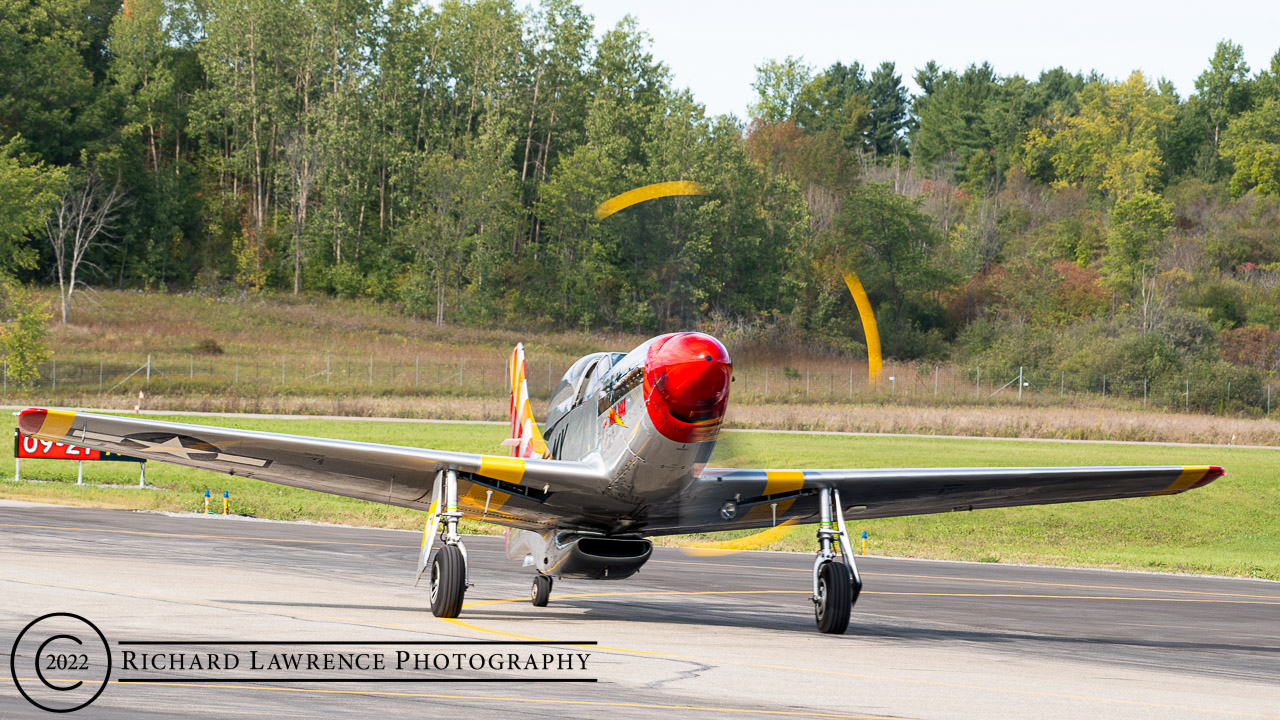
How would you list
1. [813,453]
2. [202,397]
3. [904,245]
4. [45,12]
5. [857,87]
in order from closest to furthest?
[904,245], [813,453], [202,397], [45,12], [857,87]

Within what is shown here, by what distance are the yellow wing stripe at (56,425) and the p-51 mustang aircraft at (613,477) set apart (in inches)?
0.8

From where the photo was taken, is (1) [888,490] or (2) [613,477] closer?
(2) [613,477]

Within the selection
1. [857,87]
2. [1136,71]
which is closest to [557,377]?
[1136,71]

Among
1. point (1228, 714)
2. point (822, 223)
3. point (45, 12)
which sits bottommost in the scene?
point (1228, 714)

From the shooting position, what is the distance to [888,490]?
12.5m

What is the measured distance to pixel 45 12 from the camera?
9306 centimetres

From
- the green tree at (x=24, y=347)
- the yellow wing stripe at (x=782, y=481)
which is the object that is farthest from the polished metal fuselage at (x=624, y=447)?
the green tree at (x=24, y=347)

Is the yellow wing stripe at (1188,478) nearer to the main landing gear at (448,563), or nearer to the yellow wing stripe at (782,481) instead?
the yellow wing stripe at (782,481)

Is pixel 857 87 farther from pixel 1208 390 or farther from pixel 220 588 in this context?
pixel 220 588

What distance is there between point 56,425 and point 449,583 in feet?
14.3

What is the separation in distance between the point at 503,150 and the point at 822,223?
65.6 m

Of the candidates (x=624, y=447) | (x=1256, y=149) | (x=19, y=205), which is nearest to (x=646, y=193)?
(x=624, y=447)

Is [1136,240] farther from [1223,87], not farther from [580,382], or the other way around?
[580,382]

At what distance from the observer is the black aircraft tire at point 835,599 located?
35.4 feet
